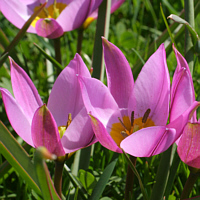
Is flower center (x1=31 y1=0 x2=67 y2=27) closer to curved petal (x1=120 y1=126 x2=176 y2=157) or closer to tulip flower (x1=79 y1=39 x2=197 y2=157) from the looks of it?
tulip flower (x1=79 y1=39 x2=197 y2=157)

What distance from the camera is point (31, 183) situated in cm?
58

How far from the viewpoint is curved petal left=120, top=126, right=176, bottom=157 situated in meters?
0.54

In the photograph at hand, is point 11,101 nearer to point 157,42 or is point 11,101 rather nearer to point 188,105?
point 188,105

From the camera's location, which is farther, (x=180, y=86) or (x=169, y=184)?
(x=169, y=184)

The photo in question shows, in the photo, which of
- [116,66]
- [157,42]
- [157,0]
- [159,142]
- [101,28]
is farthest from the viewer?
[157,0]

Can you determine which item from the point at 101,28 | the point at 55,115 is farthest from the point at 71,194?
the point at 101,28

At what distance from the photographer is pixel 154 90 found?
0.67 meters

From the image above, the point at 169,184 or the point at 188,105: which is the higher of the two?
the point at 188,105

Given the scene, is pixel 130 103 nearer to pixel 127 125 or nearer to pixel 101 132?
pixel 127 125

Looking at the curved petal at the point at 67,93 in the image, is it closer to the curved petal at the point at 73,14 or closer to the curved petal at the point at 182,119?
the curved petal at the point at 182,119

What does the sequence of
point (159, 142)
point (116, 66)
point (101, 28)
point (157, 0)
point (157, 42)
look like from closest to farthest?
point (159, 142), point (116, 66), point (101, 28), point (157, 42), point (157, 0)

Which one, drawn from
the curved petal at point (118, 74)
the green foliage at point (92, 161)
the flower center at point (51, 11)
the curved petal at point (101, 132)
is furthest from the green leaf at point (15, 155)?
the flower center at point (51, 11)

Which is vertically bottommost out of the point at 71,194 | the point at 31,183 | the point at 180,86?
the point at 71,194

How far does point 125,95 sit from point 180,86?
18 cm
